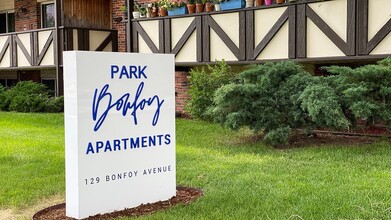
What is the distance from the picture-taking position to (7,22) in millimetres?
21359

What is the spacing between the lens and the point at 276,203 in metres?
5.30

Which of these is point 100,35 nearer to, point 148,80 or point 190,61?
point 190,61

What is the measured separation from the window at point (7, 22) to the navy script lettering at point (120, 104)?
17145 mm

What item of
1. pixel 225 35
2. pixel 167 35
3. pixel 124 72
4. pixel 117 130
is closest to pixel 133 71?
pixel 124 72

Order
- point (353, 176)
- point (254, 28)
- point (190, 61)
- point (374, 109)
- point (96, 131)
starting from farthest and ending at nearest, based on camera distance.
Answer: point (190, 61)
point (254, 28)
point (374, 109)
point (353, 176)
point (96, 131)

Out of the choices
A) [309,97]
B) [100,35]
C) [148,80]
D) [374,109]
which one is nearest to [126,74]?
[148,80]

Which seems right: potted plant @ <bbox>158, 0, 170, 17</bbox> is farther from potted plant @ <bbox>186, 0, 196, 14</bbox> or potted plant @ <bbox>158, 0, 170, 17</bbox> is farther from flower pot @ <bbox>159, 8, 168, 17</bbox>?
potted plant @ <bbox>186, 0, 196, 14</bbox>

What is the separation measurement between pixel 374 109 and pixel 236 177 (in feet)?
9.54

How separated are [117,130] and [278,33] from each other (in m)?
6.57

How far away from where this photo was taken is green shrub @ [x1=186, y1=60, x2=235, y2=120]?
1171 cm

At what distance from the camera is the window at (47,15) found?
19.4 m

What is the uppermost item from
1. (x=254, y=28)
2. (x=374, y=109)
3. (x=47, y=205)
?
(x=254, y=28)

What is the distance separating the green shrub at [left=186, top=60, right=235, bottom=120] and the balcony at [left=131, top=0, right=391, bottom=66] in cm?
49

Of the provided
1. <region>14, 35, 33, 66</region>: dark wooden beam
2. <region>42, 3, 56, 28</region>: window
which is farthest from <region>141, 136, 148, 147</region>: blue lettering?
<region>42, 3, 56, 28</region>: window
